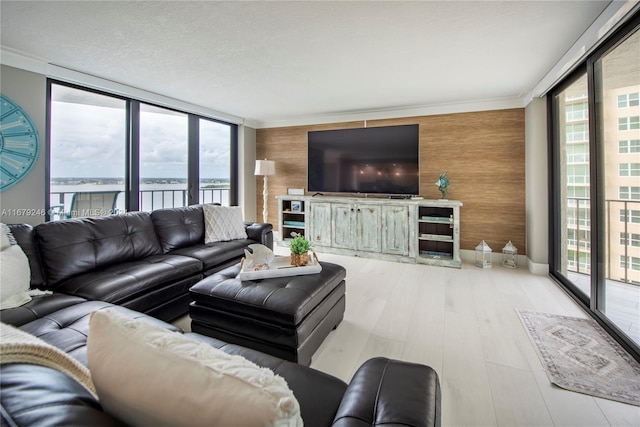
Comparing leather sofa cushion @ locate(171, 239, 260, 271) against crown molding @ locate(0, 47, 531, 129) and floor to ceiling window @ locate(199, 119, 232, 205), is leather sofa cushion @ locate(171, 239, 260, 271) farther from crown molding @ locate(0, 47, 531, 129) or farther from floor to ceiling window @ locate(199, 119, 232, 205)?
crown molding @ locate(0, 47, 531, 129)

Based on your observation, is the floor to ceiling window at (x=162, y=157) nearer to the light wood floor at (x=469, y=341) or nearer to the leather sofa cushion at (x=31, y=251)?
the leather sofa cushion at (x=31, y=251)

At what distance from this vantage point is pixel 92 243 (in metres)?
2.47

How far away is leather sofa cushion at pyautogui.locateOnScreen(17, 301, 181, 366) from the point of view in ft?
4.21

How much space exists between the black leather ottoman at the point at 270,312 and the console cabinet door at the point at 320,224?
2.72 meters

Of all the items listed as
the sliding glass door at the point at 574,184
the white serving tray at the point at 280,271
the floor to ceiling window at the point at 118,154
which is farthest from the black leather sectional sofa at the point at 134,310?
the sliding glass door at the point at 574,184

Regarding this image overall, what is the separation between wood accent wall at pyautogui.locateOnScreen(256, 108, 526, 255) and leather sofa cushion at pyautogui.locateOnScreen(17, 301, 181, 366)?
13.8ft

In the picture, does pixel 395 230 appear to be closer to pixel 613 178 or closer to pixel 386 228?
pixel 386 228

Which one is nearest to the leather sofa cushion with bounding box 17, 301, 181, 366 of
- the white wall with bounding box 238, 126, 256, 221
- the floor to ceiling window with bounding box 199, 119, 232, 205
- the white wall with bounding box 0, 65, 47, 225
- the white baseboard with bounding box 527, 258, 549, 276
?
the white wall with bounding box 0, 65, 47, 225

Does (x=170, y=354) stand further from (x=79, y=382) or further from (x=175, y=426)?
(x=79, y=382)

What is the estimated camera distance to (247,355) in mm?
1205

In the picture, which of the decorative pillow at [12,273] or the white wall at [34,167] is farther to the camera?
the white wall at [34,167]

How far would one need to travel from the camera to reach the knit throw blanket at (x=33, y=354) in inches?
21.3

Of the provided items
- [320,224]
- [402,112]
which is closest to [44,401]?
[320,224]

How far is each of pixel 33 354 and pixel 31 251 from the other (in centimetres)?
216
